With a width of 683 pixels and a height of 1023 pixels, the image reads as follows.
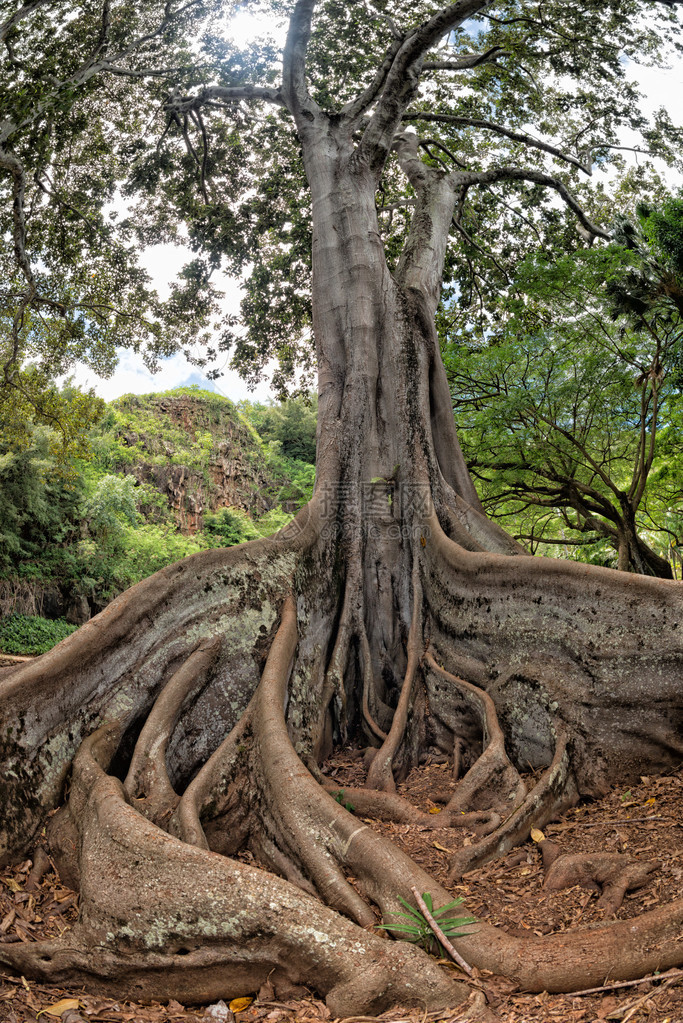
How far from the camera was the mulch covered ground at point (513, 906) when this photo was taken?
2635mm

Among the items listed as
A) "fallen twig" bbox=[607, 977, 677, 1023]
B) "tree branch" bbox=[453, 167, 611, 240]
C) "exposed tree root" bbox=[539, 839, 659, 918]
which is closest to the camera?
"fallen twig" bbox=[607, 977, 677, 1023]

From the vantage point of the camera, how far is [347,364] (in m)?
6.91

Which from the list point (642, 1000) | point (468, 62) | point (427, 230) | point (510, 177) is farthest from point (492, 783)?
point (510, 177)

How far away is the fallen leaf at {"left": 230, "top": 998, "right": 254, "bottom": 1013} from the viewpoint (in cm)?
286

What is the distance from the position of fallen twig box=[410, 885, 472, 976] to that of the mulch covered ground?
9cm

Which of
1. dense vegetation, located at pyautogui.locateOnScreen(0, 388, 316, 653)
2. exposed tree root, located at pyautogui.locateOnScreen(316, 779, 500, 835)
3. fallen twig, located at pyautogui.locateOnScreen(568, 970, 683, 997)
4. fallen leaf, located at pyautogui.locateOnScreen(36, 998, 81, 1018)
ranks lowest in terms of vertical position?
fallen leaf, located at pyautogui.locateOnScreen(36, 998, 81, 1018)

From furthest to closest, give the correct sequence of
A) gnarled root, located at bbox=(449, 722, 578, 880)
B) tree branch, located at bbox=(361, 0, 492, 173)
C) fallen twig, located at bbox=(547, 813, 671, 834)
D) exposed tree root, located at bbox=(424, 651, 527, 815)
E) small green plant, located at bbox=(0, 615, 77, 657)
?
small green plant, located at bbox=(0, 615, 77, 657) → tree branch, located at bbox=(361, 0, 492, 173) → exposed tree root, located at bbox=(424, 651, 527, 815) → fallen twig, located at bbox=(547, 813, 671, 834) → gnarled root, located at bbox=(449, 722, 578, 880)

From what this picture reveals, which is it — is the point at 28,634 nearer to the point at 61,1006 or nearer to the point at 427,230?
the point at 427,230

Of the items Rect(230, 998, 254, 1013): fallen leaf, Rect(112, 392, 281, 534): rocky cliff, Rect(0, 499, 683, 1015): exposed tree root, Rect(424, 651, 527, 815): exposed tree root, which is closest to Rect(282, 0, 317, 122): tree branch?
Rect(0, 499, 683, 1015): exposed tree root

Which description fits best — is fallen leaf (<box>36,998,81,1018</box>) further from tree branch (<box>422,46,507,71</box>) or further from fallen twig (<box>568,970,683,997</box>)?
tree branch (<box>422,46,507,71</box>)

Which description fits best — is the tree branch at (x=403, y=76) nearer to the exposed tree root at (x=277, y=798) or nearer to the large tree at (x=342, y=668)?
the large tree at (x=342, y=668)

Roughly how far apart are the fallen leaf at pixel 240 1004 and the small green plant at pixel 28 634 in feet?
53.6

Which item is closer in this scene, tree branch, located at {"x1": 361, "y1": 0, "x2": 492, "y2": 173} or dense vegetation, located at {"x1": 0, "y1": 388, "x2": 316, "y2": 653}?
tree branch, located at {"x1": 361, "y1": 0, "x2": 492, "y2": 173}

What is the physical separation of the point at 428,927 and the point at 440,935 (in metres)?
0.09
